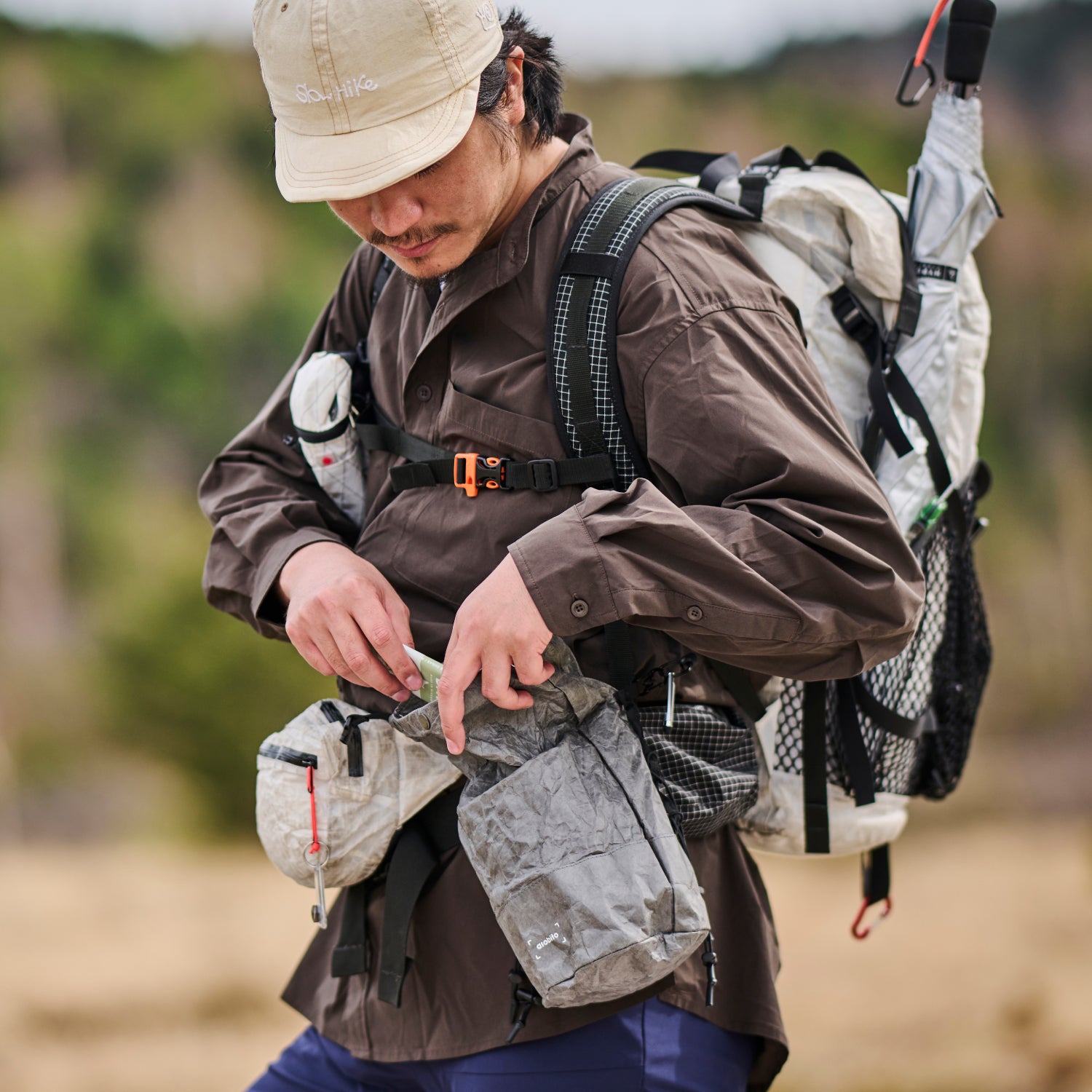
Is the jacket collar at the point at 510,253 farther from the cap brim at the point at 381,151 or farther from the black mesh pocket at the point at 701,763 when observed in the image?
the black mesh pocket at the point at 701,763

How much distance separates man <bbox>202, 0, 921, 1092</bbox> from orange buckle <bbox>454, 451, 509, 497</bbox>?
0.6 inches

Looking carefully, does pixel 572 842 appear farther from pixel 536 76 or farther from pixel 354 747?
pixel 536 76

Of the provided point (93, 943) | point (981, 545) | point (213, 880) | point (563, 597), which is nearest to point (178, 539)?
point (213, 880)

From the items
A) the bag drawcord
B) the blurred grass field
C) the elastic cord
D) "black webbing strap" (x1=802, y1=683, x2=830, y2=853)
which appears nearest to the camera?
the bag drawcord

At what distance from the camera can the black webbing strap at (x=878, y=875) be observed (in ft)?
4.89

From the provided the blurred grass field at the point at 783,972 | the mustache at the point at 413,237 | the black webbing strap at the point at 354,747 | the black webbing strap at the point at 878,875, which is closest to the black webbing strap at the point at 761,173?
the mustache at the point at 413,237

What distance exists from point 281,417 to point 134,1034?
11.8ft

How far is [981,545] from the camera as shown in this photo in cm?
866

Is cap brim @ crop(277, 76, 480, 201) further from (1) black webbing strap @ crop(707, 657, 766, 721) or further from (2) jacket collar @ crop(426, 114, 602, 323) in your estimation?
(1) black webbing strap @ crop(707, 657, 766, 721)

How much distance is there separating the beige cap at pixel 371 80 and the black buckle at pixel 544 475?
0.86ft

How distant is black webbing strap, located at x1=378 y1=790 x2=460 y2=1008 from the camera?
1184 millimetres

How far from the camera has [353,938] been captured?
1.24 metres

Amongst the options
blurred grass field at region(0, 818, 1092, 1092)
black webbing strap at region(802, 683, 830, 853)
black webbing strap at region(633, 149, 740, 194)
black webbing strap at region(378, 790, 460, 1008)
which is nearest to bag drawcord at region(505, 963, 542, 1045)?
black webbing strap at region(378, 790, 460, 1008)

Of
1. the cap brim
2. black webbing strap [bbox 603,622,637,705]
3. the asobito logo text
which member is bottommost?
black webbing strap [bbox 603,622,637,705]
